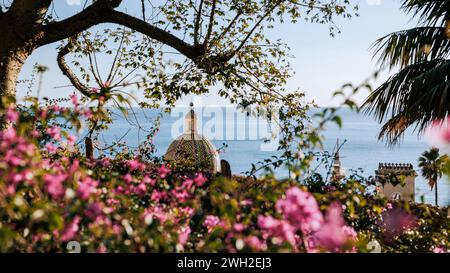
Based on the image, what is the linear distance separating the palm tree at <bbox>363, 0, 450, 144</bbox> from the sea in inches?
8.3

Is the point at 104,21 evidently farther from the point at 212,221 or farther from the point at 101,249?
the point at 101,249

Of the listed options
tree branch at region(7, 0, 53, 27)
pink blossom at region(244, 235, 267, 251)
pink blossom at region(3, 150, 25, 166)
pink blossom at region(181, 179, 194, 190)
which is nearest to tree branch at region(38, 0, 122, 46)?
tree branch at region(7, 0, 53, 27)

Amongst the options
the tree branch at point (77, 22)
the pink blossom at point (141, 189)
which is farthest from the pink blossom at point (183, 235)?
the tree branch at point (77, 22)

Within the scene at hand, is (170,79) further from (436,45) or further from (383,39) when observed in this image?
(436,45)

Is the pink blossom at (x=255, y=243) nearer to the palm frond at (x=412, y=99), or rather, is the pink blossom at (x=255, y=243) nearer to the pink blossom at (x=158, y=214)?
the pink blossom at (x=158, y=214)

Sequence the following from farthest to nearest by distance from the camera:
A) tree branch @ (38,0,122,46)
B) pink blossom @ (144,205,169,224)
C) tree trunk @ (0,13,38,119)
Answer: tree branch @ (38,0,122,46), tree trunk @ (0,13,38,119), pink blossom @ (144,205,169,224)

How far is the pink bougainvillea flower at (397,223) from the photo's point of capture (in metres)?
3.84

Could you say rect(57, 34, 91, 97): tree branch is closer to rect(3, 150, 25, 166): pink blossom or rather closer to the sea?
the sea

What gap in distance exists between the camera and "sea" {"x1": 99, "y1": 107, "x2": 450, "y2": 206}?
15.6ft

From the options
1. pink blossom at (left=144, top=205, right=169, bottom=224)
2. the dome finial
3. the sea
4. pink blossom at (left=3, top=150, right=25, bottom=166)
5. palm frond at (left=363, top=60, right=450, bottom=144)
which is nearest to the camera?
pink blossom at (left=3, top=150, right=25, bottom=166)

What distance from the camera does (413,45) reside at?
23.6 ft

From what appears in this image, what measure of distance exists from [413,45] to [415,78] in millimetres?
932

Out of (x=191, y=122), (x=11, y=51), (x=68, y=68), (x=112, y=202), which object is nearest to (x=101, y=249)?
(x=112, y=202)

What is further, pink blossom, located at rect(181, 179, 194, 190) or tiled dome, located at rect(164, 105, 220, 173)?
tiled dome, located at rect(164, 105, 220, 173)
